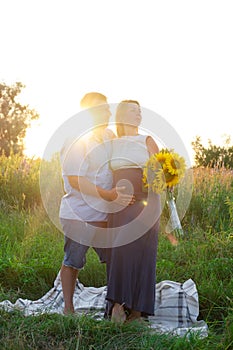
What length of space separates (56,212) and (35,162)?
2.35 metres

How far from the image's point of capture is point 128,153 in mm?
4512

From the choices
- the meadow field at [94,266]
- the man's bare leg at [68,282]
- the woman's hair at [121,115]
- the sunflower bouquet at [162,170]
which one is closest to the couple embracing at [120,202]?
the woman's hair at [121,115]

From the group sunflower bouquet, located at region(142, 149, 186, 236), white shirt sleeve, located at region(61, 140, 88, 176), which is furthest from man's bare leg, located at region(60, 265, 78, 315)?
sunflower bouquet, located at region(142, 149, 186, 236)

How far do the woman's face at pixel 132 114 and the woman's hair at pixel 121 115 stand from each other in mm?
18

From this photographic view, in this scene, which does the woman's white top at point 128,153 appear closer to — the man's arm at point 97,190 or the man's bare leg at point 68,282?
the man's arm at point 97,190

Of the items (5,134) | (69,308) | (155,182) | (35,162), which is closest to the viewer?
(155,182)

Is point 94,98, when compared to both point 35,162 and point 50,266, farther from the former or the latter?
point 35,162

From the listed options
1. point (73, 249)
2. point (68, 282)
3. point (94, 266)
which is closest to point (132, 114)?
point (73, 249)

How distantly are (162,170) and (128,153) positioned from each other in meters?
0.32

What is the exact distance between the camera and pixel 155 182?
4.36 meters

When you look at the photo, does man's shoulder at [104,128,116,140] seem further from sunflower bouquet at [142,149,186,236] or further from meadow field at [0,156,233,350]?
meadow field at [0,156,233,350]

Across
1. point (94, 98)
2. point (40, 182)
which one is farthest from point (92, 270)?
point (40, 182)

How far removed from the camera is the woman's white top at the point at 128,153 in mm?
4492

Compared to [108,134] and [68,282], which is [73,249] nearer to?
[68,282]
